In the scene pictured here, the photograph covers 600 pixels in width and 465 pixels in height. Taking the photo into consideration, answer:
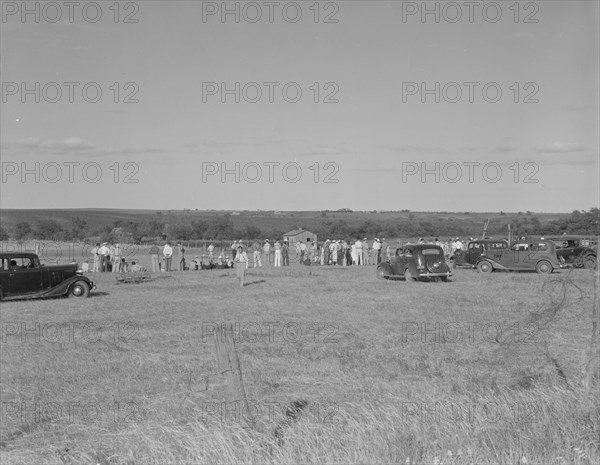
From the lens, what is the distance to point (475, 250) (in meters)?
37.9

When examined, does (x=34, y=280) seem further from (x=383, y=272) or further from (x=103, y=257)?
(x=383, y=272)

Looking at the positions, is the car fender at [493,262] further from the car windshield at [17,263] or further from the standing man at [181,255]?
the car windshield at [17,263]

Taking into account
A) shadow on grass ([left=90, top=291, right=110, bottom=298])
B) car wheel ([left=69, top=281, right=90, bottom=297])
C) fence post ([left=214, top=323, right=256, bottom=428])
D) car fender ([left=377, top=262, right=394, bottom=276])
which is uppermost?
fence post ([left=214, top=323, right=256, bottom=428])

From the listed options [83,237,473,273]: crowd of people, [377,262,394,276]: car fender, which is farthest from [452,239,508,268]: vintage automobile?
[377,262,394,276]: car fender

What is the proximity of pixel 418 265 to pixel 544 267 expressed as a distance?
22.5ft

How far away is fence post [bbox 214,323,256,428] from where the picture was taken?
733 centimetres

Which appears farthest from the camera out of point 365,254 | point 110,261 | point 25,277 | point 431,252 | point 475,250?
point 365,254

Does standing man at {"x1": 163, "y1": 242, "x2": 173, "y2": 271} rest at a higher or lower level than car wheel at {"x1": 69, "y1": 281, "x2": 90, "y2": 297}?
higher

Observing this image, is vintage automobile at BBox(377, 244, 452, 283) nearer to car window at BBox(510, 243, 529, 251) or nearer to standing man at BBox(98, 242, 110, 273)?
car window at BBox(510, 243, 529, 251)

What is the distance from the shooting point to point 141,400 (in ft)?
38.5

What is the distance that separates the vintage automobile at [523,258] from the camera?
34.7 m

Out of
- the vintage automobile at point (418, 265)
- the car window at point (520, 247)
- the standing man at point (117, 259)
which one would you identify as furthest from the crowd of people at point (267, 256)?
the car window at point (520, 247)

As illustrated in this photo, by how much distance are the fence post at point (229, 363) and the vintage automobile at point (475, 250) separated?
30.7 meters

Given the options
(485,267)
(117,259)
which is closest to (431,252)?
(485,267)
